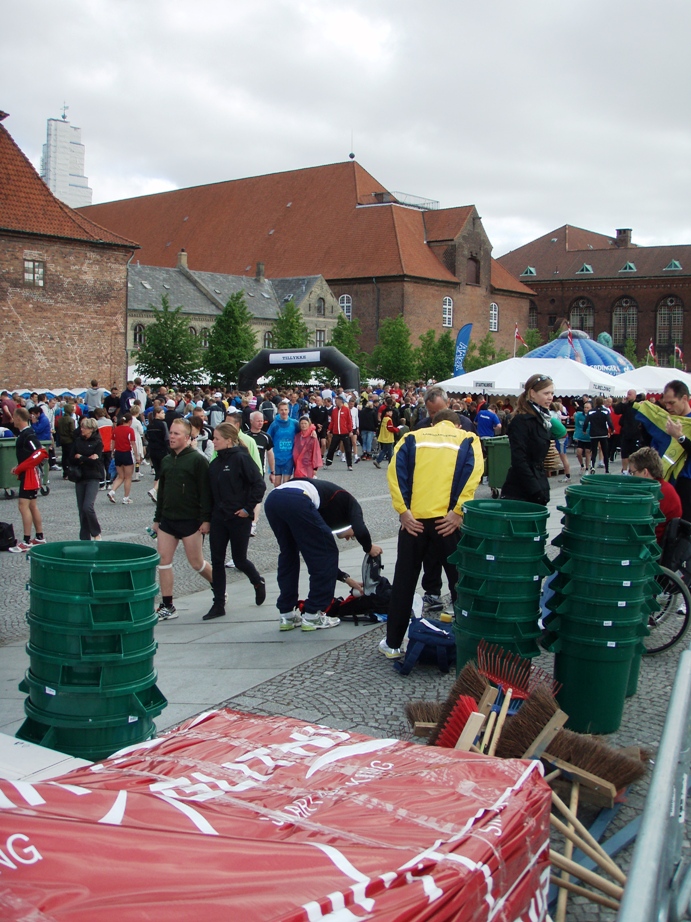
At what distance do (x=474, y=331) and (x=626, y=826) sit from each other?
7199 cm

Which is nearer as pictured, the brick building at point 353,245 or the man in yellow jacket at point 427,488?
the man in yellow jacket at point 427,488

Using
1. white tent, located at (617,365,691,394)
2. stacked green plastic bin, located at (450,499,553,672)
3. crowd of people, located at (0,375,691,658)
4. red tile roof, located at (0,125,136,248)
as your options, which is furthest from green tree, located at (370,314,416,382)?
stacked green plastic bin, located at (450,499,553,672)

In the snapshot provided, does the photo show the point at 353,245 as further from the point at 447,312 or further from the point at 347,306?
the point at 447,312

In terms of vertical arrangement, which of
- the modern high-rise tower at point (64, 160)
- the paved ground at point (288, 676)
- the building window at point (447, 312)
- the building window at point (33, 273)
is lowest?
the paved ground at point (288, 676)

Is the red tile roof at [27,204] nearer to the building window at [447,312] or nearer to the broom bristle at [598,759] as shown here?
the building window at [447,312]

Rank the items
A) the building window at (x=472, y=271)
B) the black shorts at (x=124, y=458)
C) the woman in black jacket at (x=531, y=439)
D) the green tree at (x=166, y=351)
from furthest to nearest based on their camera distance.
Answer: the building window at (x=472, y=271) → the green tree at (x=166, y=351) → the black shorts at (x=124, y=458) → the woman in black jacket at (x=531, y=439)

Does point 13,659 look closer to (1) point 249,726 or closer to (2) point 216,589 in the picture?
(2) point 216,589

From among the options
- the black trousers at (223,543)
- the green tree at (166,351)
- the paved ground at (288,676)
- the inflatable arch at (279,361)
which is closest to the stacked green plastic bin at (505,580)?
the paved ground at (288,676)

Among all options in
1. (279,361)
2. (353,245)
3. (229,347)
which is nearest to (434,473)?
(279,361)

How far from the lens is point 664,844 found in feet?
6.63

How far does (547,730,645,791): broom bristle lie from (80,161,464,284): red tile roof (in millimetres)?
64866

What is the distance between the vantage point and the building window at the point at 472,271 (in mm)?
74100

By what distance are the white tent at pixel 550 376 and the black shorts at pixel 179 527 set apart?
14.8 meters

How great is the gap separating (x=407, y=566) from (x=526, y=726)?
236 centimetres
